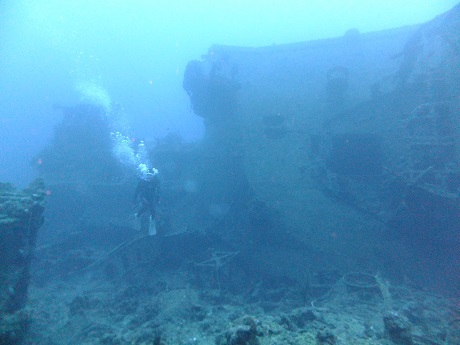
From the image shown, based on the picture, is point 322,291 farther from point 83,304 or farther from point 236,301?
point 83,304

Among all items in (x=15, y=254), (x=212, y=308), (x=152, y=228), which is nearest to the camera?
(x=15, y=254)

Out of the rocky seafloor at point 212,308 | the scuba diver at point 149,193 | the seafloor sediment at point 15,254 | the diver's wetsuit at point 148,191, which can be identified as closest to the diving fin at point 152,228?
the scuba diver at point 149,193

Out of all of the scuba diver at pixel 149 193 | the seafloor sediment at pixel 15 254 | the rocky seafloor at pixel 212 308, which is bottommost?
the rocky seafloor at pixel 212 308

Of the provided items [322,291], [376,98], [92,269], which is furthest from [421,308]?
[92,269]

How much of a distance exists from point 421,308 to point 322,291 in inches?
121

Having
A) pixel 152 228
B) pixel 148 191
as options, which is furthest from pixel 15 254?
pixel 148 191

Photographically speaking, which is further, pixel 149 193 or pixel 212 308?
pixel 149 193

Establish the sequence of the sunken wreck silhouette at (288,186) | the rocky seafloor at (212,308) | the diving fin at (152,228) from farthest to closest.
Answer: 1. the diving fin at (152,228)
2. the sunken wreck silhouette at (288,186)
3. the rocky seafloor at (212,308)

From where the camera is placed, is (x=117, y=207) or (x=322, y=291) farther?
(x=117, y=207)

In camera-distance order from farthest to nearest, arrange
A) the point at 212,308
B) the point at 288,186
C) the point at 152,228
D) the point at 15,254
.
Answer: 1. the point at 288,186
2. the point at 152,228
3. the point at 212,308
4. the point at 15,254

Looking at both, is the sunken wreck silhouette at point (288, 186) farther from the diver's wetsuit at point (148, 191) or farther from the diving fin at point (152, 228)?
the diver's wetsuit at point (148, 191)

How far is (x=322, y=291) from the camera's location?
10.1 meters

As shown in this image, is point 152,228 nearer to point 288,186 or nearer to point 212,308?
point 212,308

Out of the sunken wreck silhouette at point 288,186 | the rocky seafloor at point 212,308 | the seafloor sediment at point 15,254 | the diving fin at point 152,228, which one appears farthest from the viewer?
the diving fin at point 152,228
